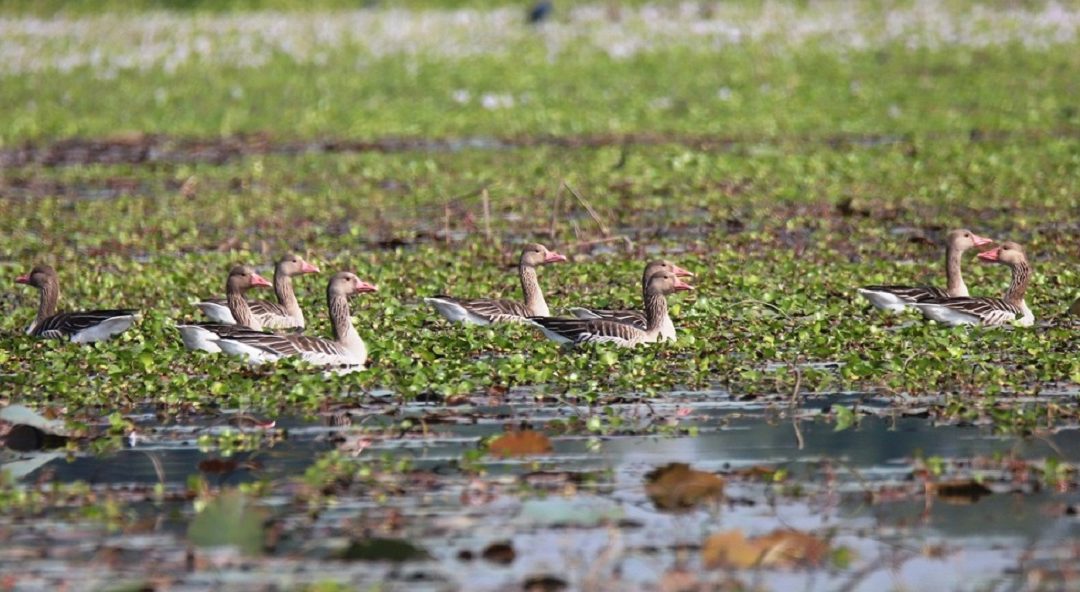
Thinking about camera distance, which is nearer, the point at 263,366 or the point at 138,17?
the point at 263,366

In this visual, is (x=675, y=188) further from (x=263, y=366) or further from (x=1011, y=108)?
(x=263, y=366)

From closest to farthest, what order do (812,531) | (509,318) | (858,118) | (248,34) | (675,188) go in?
(812,531)
(509,318)
(675,188)
(858,118)
(248,34)

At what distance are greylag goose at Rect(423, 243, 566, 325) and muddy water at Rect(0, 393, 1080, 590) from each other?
11.3 feet

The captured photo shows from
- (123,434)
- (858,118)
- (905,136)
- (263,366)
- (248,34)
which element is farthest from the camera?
(248,34)

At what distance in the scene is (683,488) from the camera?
9727mm

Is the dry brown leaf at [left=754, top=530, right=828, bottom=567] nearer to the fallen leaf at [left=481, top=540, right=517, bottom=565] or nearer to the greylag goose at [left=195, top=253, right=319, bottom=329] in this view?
the fallen leaf at [left=481, top=540, right=517, bottom=565]

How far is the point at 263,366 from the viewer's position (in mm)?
13742

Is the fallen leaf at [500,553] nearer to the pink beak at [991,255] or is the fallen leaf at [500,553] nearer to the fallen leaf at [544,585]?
the fallen leaf at [544,585]

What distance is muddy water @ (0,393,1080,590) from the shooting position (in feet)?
27.9

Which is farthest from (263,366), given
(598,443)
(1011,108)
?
(1011,108)

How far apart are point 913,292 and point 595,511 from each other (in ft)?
21.4

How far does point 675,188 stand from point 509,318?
33.8 ft

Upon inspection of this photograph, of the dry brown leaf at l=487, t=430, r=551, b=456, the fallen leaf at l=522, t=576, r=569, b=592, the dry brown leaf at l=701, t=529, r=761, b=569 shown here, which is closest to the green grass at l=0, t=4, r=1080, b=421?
the dry brown leaf at l=487, t=430, r=551, b=456

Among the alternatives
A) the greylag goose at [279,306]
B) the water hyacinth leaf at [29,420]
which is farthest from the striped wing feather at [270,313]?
the water hyacinth leaf at [29,420]
